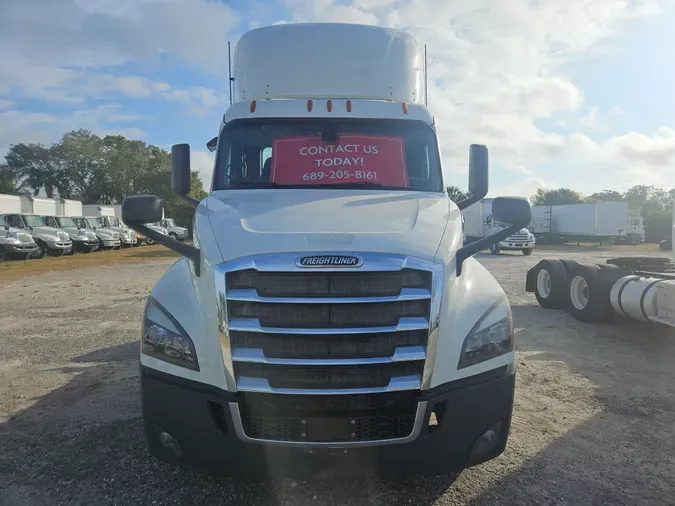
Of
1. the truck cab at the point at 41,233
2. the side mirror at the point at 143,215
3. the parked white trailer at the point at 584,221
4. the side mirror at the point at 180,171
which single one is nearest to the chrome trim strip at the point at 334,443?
the side mirror at the point at 143,215

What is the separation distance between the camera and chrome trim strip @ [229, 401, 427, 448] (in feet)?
9.15

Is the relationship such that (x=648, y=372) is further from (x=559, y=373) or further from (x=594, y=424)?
(x=594, y=424)

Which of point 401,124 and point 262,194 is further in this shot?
point 401,124

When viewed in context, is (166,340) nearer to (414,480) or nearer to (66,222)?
(414,480)

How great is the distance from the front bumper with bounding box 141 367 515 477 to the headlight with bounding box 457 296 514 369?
0.11 meters

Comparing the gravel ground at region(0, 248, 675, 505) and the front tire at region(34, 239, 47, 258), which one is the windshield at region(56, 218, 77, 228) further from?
the gravel ground at region(0, 248, 675, 505)

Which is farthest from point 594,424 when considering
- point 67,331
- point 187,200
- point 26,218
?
Answer: point 26,218

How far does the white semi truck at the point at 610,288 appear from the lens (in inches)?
280

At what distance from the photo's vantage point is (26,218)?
24766mm

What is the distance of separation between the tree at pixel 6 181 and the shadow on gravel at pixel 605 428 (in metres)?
74.4

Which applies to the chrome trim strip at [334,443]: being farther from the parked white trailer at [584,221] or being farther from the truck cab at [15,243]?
the parked white trailer at [584,221]

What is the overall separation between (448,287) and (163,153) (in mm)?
69866

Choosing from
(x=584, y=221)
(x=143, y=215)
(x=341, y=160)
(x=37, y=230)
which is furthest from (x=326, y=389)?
(x=584, y=221)

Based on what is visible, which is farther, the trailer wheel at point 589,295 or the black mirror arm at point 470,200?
the trailer wheel at point 589,295
